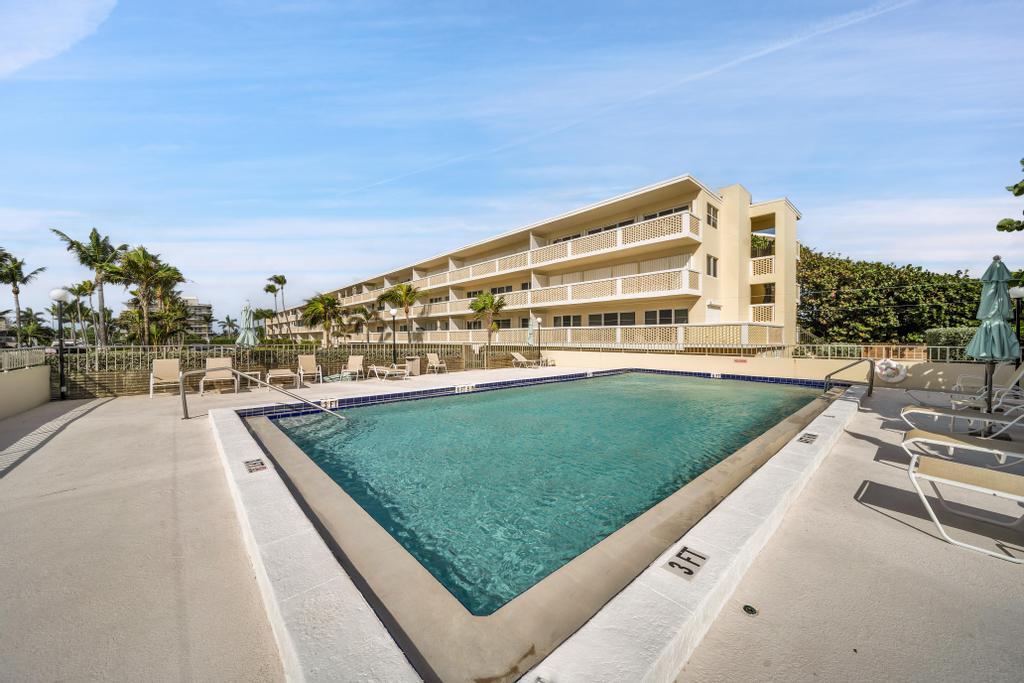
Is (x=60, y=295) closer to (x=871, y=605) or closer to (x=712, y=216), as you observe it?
(x=871, y=605)

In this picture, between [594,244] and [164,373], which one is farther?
[594,244]

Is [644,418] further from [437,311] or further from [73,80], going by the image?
[437,311]

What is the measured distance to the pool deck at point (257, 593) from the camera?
1880mm

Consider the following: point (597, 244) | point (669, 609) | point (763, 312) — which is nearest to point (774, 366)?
point (763, 312)

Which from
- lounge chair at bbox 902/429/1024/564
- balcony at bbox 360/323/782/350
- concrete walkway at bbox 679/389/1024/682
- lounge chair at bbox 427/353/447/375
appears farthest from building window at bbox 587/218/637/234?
concrete walkway at bbox 679/389/1024/682

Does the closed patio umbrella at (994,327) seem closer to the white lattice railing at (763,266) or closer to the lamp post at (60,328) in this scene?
the white lattice railing at (763,266)

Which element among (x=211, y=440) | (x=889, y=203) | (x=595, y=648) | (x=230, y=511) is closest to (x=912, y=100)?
(x=889, y=203)

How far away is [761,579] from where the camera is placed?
2514mm

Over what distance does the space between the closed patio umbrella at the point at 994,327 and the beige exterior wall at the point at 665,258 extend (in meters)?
10.7

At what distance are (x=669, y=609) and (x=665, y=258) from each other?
19395 mm

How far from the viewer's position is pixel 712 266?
18734mm

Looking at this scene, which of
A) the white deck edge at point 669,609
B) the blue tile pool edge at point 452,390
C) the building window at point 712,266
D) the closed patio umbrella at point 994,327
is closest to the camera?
the white deck edge at point 669,609

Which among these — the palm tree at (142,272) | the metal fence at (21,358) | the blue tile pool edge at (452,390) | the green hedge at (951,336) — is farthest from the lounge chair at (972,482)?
the palm tree at (142,272)

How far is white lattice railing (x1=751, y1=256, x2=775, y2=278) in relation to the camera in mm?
19141
